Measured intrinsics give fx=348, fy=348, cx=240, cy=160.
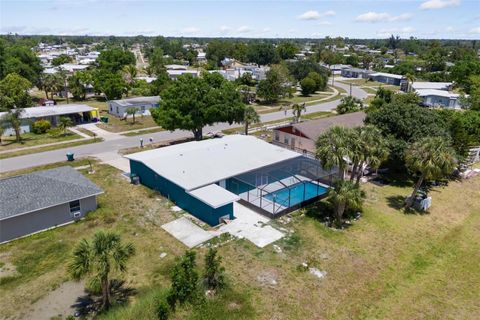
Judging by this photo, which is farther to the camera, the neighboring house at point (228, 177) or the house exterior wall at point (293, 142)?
the house exterior wall at point (293, 142)

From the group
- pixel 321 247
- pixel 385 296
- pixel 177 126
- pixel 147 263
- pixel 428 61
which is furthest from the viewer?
pixel 428 61

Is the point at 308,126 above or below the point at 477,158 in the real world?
above

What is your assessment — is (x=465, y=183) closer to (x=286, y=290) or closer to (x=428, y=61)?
(x=286, y=290)

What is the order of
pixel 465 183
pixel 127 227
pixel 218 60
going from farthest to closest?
pixel 218 60
pixel 465 183
pixel 127 227

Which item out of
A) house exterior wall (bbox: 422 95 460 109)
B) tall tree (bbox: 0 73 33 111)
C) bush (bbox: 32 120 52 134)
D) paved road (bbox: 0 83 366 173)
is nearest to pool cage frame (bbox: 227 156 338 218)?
paved road (bbox: 0 83 366 173)

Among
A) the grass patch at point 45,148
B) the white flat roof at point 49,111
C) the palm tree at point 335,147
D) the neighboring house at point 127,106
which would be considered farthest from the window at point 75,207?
the neighboring house at point 127,106

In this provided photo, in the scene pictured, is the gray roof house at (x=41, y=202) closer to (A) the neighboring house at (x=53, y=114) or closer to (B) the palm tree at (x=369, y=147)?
(B) the palm tree at (x=369, y=147)

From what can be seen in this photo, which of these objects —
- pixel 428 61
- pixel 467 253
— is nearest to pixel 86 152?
pixel 467 253
